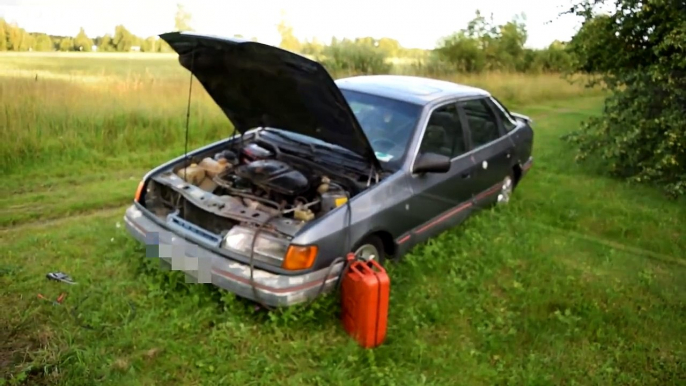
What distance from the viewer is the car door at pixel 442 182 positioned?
193 inches

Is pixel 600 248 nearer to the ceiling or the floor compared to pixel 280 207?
nearer to the floor

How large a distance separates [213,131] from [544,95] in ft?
42.5


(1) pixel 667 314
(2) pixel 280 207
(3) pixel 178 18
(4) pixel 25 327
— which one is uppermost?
(3) pixel 178 18

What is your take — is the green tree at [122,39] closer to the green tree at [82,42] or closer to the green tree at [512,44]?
the green tree at [82,42]

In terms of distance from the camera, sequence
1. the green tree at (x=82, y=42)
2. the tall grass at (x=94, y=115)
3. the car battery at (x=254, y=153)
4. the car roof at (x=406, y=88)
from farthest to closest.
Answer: the green tree at (x=82, y=42), the tall grass at (x=94, y=115), the car roof at (x=406, y=88), the car battery at (x=254, y=153)

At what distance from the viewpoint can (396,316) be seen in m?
4.26

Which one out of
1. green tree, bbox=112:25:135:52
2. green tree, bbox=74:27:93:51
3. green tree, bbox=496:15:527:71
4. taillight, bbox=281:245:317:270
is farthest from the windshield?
green tree, bbox=496:15:527:71

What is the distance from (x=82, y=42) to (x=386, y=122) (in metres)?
15.9

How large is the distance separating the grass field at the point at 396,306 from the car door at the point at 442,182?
241mm

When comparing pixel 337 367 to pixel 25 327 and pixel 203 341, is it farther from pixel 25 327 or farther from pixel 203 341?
pixel 25 327

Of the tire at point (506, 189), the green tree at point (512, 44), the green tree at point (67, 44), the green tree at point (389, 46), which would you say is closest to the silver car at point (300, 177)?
the tire at point (506, 189)

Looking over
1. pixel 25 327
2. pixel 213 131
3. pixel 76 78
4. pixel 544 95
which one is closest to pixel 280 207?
pixel 25 327

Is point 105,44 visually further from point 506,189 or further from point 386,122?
point 386,122

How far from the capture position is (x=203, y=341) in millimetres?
3795
